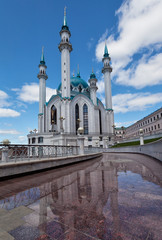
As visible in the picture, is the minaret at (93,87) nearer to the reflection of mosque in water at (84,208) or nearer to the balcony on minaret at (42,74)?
the balcony on minaret at (42,74)

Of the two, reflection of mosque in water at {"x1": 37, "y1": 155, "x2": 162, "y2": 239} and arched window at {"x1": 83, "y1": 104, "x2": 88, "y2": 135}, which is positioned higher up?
arched window at {"x1": 83, "y1": 104, "x2": 88, "y2": 135}

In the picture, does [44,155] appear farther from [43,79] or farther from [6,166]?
[43,79]

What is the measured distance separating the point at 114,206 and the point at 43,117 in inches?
2067

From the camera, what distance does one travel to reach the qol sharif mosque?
43.5 metres

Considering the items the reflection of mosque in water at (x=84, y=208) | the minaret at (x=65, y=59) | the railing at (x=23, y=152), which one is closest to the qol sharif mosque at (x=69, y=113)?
the minaret at (x=65, y=59)

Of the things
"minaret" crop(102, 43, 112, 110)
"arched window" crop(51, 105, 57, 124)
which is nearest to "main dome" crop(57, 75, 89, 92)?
"minaret" crop(102, 43, 112, 110)

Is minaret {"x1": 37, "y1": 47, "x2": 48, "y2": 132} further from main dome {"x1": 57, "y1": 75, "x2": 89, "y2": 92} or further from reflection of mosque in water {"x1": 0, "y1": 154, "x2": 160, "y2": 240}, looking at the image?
reflection of mosque in water {"x1": 0, "y1": 154, "x2": 160, "y2": 240}

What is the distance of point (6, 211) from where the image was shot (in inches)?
98.7

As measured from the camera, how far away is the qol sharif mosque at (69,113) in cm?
4353

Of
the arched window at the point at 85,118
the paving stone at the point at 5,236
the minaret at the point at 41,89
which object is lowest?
the paving stone at the point at 5,236

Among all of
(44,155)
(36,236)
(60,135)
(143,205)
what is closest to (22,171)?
(44,155)

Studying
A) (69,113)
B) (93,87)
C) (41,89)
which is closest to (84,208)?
(69,113)

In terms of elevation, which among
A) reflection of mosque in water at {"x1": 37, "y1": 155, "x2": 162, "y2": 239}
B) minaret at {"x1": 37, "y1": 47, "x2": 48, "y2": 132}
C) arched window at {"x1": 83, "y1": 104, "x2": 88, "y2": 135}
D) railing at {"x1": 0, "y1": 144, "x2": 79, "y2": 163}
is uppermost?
minaret at {"x1": 37, "y1": 47, "x2": 48, "y2": 132}

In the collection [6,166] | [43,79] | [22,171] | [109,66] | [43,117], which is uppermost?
[109,66]
